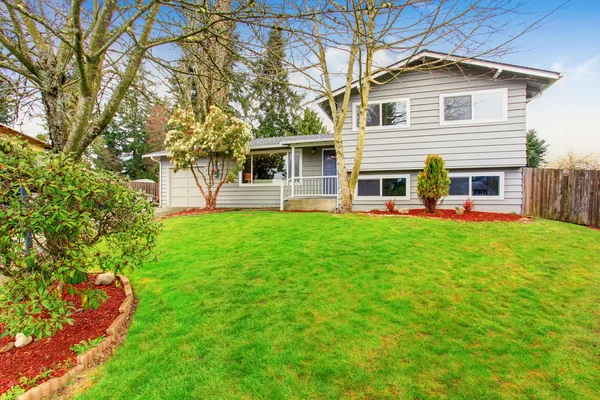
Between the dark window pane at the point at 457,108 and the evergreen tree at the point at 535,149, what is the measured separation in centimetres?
1365

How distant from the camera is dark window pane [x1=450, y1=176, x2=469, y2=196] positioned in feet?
31.4

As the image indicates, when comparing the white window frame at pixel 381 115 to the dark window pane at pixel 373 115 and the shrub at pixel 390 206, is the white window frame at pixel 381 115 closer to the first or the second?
the dark window pane at pixel 373 115

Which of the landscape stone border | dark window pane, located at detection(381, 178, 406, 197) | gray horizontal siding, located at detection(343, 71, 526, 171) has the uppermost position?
gray horizontal siding, located at detection(343, 71, 526, 171)

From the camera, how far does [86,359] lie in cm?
266

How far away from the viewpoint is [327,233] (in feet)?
21.2

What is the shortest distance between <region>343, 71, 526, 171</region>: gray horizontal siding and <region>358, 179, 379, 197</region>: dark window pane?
553 mm

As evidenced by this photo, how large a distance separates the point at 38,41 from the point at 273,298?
4.68 meters

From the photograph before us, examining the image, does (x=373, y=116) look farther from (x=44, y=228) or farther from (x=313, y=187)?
(x=44, y=228)

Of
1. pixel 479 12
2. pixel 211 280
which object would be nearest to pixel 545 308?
pixel 211 280

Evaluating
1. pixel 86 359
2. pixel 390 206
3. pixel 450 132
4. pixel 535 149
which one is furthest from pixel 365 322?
pixel 535 149

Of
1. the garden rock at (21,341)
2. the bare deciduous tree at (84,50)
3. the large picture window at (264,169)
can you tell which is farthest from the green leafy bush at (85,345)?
the large picture window at (264,169)

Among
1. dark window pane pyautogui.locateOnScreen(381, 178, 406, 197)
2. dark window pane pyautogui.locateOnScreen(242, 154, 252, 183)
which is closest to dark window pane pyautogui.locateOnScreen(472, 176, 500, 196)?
dark window pane pyautogui.locateOnScreen(381, 178, 406, 197)

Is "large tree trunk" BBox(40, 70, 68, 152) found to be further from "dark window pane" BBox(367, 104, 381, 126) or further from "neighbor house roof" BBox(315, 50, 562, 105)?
"dark window pane" BBox(367, 104, 381, 126)

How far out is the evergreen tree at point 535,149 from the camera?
19297mm
